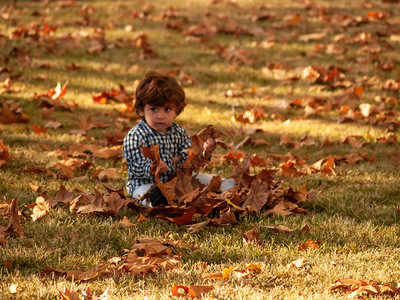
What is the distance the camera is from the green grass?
273cm

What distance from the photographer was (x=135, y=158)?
12.8 feet

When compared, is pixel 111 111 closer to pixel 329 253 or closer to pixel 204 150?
pixel 204 150

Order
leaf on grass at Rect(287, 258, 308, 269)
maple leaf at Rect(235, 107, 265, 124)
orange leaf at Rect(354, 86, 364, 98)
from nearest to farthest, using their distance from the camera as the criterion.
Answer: leaf on grass at Rect(287, 258, 308, 269) → maple leaf at Rect(235, 107, 265, 124) → orange leaf at Rect(354, 86, 364, 98)

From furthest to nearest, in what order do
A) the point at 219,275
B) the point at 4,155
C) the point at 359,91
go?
the point at 359,91 < the point at 4,155 < the point at 219,275

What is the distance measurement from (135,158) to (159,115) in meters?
0.35

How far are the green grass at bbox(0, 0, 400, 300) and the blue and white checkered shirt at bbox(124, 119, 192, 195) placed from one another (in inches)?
13.7

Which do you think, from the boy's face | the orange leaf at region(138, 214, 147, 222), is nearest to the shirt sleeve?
the boy's face

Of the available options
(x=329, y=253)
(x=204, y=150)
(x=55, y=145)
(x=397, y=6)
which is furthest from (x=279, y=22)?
(x=329, y=253)

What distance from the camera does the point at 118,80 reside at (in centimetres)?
758

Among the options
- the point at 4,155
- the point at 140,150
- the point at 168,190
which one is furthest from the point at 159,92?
the point at 4,155

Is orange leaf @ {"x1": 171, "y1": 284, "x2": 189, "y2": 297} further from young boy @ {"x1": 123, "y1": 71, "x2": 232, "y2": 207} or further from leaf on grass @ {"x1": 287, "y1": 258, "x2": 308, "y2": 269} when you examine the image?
young boy @ {"x1": 123, "y1": 71, "x2": 232, "y2": 207}

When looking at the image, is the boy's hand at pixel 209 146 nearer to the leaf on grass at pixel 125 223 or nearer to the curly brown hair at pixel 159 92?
the curly brown hair at pixel 159 92

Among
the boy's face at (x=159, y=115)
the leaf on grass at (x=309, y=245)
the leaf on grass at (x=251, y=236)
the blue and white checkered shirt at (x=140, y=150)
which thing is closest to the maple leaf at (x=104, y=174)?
the blue and white checkered shirt at (x=140, y=150)

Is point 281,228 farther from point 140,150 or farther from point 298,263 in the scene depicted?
point 140,150
